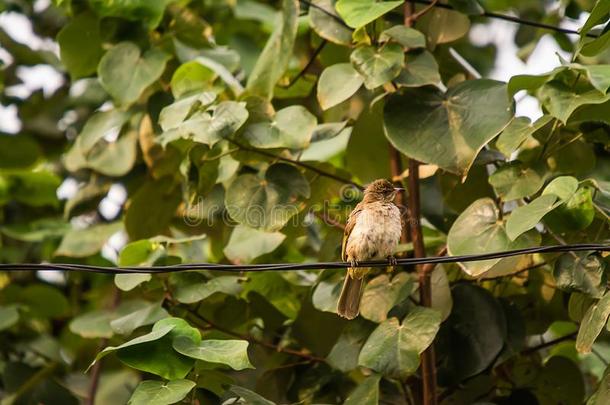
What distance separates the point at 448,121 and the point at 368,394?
1281 millimetres

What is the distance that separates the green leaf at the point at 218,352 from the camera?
387 centimetres

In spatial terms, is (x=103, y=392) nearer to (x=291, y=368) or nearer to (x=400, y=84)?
(x=291, y=368)

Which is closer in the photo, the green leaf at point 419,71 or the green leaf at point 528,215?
the green leaf at point 528,215

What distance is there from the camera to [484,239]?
4.41 m

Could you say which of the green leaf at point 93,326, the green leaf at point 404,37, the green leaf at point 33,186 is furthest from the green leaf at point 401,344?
the green leaf at point 33,186

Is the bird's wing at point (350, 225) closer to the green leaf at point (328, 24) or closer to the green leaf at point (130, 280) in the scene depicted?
the green leaf at point (328, 24)

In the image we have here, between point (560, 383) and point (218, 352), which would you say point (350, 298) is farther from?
point (560, 383)

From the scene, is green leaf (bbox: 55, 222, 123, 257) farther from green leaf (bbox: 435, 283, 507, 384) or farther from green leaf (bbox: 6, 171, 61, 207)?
green leaf (bbox: 435, 283, 507, 384)

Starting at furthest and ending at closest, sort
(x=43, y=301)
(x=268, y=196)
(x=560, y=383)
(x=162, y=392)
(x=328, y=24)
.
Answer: (x=43, y=301) < (x=328, y=24) < (x=560, y=383) < (x=268, y=196) < (x=162, y=392)

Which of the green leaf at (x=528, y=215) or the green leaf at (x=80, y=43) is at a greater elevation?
the green leaf at (x=528, y=215)

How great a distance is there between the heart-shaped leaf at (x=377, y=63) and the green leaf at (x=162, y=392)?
1.56 meters

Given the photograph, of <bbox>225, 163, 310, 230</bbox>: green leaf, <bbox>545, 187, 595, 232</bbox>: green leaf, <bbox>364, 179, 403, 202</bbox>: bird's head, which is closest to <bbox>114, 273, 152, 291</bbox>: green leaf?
<bbox>225, 163, 310, 230</bbox>: green leaf

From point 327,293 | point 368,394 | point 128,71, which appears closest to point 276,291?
point 327,293

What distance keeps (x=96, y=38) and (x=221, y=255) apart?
1393 mm
